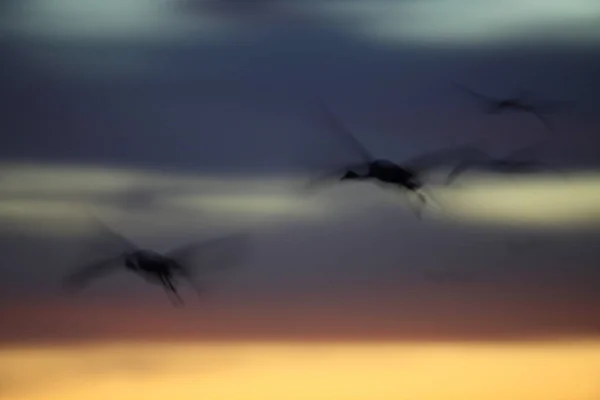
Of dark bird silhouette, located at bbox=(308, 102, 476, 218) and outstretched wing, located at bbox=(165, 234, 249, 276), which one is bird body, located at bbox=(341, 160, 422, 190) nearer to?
dark bird silhouette, located at bbox=(308, 102, 476, 218)

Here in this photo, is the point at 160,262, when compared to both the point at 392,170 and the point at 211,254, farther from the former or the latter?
the point at 392,170

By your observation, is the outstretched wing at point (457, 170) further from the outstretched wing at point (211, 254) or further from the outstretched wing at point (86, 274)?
the outstretched wing at point (86, 274)

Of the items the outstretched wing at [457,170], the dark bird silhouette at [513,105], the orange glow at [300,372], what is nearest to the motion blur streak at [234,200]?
the outstretched wing at [457,170]

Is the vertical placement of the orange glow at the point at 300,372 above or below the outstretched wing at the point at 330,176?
below

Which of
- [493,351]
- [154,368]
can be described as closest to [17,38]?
[154,368]

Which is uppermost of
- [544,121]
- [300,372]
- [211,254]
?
[544,121]

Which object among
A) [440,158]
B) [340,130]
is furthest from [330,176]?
[440,158]

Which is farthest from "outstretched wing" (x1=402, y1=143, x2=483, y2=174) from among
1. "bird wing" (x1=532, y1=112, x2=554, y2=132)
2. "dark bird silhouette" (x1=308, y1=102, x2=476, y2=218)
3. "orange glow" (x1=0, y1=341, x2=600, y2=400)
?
"orange glow" (x1=0, y1=341, x2=600, y2=400)
